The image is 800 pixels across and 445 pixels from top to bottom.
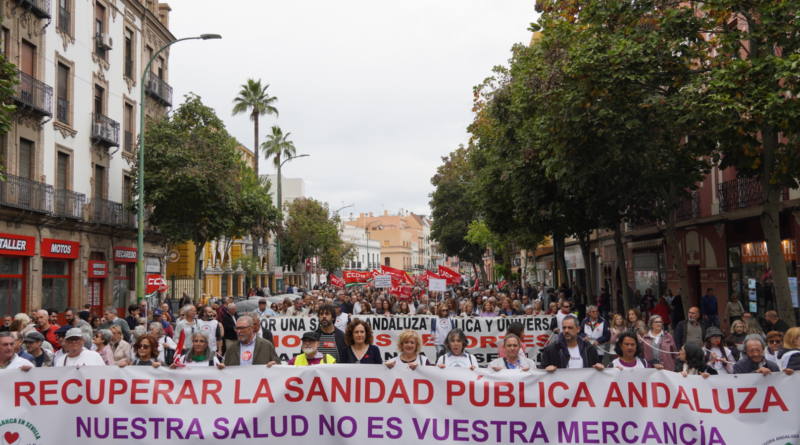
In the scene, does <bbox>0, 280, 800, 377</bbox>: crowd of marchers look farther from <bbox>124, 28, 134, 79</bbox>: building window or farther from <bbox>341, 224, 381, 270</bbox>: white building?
<bbox>341, 224, 381, 270</bbox>: white building

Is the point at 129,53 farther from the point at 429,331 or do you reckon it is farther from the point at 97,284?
the point at 429,331

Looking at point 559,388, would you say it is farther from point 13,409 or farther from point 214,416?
point 13,409

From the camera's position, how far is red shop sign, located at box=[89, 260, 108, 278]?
26.5 m

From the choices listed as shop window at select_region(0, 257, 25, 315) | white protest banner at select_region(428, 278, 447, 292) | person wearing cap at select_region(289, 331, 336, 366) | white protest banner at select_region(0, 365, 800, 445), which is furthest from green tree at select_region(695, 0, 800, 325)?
shop window at select_region(0, 257, 25, 315)

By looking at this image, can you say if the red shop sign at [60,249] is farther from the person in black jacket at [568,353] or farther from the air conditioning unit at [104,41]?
the person in black jacket at [568,353]

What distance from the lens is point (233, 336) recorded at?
1386cm

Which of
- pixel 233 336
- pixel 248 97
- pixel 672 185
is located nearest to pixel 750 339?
pixel 233 336

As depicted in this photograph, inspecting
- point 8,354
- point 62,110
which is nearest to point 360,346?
point 8,354

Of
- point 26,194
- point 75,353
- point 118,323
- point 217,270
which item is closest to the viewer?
point 75,353

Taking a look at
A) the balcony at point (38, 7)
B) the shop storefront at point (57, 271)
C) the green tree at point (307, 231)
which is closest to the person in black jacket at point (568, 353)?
the shop storefront at point (57, 271)

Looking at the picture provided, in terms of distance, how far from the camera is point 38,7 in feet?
74.3

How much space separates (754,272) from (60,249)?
21.5 m

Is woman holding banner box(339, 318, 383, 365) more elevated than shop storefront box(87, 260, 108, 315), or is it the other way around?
shop storefront box(87, 260, 108, 315)

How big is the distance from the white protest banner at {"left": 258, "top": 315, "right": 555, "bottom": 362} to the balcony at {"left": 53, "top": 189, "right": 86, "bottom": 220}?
41.3ft
